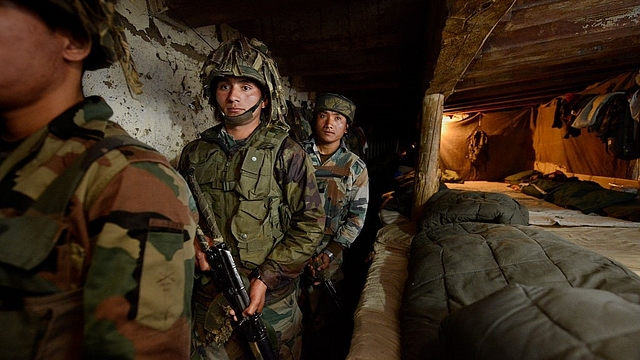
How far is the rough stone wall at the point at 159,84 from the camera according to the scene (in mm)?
1644

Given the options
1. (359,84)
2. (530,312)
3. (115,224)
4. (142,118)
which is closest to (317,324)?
(530,312)

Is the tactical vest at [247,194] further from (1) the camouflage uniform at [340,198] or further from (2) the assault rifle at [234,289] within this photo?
(1) the camouflage uniform at [340,198]

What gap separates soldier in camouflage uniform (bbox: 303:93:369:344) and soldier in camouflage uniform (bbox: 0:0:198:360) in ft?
6.01

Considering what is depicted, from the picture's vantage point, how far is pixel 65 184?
0.54 meters

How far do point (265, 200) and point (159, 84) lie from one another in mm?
1211

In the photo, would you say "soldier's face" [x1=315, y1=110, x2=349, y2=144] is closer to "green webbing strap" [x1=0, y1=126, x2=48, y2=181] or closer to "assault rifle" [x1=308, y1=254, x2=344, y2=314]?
"assault rifle" [x1=308, y1=254, x2=344, y2=314]

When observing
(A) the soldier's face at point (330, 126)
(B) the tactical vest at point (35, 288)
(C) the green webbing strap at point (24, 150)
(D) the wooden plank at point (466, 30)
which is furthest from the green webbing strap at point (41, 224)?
(A) the soldier's face at point (330, 126)

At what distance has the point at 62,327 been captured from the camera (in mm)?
543

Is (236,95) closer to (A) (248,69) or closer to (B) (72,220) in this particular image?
(A) (248,69)

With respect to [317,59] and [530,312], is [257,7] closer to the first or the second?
[317,59]

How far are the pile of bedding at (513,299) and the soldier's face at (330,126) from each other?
125cm

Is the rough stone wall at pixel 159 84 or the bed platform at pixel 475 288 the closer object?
the bed platform at pixel 475 288

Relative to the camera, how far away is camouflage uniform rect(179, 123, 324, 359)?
151cm

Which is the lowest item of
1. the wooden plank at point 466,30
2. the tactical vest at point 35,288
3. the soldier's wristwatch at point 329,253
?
the soldier's wristwatch at point 329,253
